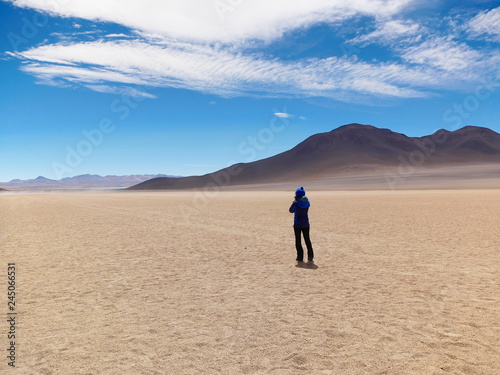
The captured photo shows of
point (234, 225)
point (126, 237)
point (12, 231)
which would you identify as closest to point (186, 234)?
point (126, 237)

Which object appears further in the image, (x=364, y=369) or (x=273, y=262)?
(x=273, y=262)

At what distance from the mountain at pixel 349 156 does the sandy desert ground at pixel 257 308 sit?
5162 inches

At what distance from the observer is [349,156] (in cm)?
16438

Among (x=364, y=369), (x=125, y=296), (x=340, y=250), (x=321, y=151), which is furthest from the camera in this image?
(x=321, y=151)

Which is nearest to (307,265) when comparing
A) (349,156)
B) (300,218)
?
(300,218)

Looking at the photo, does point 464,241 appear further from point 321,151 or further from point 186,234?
point 321,151

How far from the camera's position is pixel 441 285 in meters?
7.42

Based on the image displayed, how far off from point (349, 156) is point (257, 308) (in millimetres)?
164031

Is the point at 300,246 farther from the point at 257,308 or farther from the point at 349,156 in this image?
the point at 349,156

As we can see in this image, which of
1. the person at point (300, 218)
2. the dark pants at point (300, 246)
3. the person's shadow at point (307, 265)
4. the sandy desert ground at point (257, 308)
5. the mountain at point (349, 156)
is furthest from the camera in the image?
the mountain at point (349, 156)

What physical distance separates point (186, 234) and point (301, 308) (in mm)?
9555

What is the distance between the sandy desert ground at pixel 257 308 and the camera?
14.7ft

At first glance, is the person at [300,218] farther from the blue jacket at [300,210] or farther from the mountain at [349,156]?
the mountain at [349,156]

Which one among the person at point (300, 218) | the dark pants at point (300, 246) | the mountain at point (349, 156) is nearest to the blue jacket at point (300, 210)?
the person at point (300, 218)
